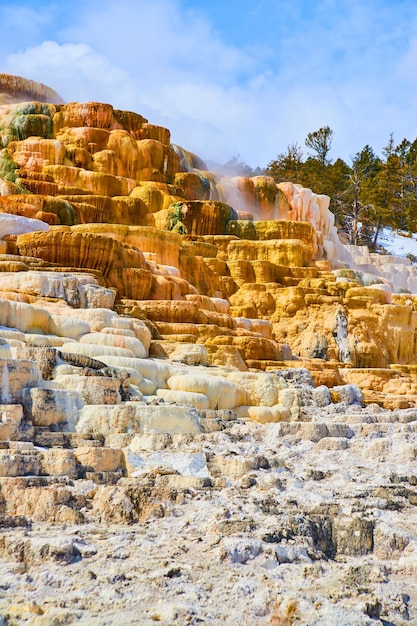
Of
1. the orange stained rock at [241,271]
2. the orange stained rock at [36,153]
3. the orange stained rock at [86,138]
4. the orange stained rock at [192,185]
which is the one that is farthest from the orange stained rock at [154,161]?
the orange stained rock at [241,271]

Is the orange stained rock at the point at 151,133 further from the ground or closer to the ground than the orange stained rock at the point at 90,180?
further from the ground

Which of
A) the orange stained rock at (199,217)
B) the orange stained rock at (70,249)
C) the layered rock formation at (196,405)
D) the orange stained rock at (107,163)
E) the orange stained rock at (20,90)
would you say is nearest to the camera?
the layered rock formation at (196,405)

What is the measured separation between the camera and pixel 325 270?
72.1 ft

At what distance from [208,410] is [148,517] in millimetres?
4268

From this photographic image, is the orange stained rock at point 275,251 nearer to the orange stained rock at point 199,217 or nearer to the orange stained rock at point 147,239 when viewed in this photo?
the orange stained rock at point 199,217

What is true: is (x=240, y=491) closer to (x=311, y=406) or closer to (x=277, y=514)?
(x=277, y=514)

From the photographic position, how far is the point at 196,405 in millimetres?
9688

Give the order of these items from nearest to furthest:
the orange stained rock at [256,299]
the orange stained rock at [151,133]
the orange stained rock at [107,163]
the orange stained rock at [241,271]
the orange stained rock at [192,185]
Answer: the orange stained rock at [256,299] < the orange stained rock at [241,271] < the orange stained rock at [107,163] < the orange stained rock at [192,185] < the orange stained rock at [151,133]

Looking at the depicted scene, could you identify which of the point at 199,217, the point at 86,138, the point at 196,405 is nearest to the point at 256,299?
the point at 199,217

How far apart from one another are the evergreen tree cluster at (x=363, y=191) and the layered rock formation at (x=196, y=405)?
34.7ft

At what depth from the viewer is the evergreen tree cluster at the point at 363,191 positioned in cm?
3469

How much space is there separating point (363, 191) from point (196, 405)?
27.0 metres

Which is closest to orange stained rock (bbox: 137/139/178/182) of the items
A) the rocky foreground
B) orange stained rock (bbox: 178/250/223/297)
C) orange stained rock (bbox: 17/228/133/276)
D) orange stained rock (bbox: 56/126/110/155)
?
orange stained rock (bbox: 56/126/110/155)

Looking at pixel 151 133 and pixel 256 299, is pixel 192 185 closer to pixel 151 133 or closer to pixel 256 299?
pixel 151 133
